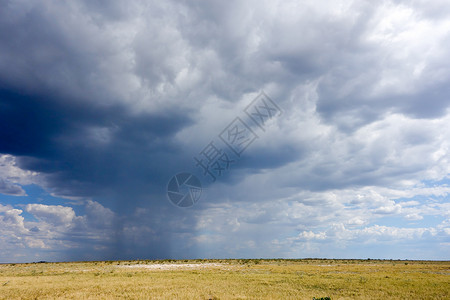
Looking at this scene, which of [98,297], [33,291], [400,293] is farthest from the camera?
[33,291]

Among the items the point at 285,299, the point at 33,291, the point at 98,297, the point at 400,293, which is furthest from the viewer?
the point at 33,291

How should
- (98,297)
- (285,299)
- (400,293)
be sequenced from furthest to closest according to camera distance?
(400,293) < (98,297) < (285,299)

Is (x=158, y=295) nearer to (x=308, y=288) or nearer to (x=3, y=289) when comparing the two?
(x=308, y=288)

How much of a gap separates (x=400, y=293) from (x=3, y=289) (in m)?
42.9

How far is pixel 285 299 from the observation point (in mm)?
23797

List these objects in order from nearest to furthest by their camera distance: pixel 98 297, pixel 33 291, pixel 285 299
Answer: pixel 285 299 → pixel 98 297 → pixel 33 291

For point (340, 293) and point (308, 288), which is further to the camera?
point (308, 288)

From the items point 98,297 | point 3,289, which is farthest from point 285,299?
point 3,289

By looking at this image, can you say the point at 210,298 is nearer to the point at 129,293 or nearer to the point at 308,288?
the point at 129,293

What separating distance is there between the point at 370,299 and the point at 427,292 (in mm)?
8352

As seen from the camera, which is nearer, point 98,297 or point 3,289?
point 98,297

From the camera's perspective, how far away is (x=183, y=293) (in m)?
26.7

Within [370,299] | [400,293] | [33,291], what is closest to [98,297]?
[33,291]

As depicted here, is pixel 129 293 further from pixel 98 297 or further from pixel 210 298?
pixel 210 298
